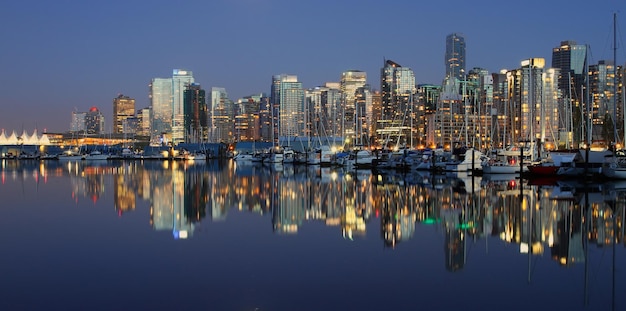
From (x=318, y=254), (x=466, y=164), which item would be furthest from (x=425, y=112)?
(x=318, y=254)

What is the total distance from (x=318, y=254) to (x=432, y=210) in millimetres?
11639

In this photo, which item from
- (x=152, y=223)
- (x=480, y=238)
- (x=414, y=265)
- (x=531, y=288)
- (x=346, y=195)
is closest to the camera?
(x=531, y=288)

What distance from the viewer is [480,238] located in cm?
2019

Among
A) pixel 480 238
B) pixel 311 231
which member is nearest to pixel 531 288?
pixel 480 238

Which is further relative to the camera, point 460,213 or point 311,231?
point 460,213

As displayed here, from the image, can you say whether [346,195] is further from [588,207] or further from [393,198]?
[588,207]

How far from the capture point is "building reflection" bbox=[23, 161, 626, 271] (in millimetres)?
20156

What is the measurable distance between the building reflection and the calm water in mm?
99

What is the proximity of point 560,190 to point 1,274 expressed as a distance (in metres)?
32.7

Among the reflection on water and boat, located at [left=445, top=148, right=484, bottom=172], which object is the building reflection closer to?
the reflection on water

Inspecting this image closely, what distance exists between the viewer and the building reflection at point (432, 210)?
66.1ft

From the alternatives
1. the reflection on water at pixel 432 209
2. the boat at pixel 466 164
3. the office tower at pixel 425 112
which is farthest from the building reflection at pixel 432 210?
the office tower at pixel 425 112

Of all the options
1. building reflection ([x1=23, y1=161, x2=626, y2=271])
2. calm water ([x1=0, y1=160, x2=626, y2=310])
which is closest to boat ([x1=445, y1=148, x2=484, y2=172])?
building reflection ([x1=23, y1=161, x2=626, y2=271])

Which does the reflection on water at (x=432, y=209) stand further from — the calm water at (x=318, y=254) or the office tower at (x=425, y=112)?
the office tower at (x=425, y=112)
